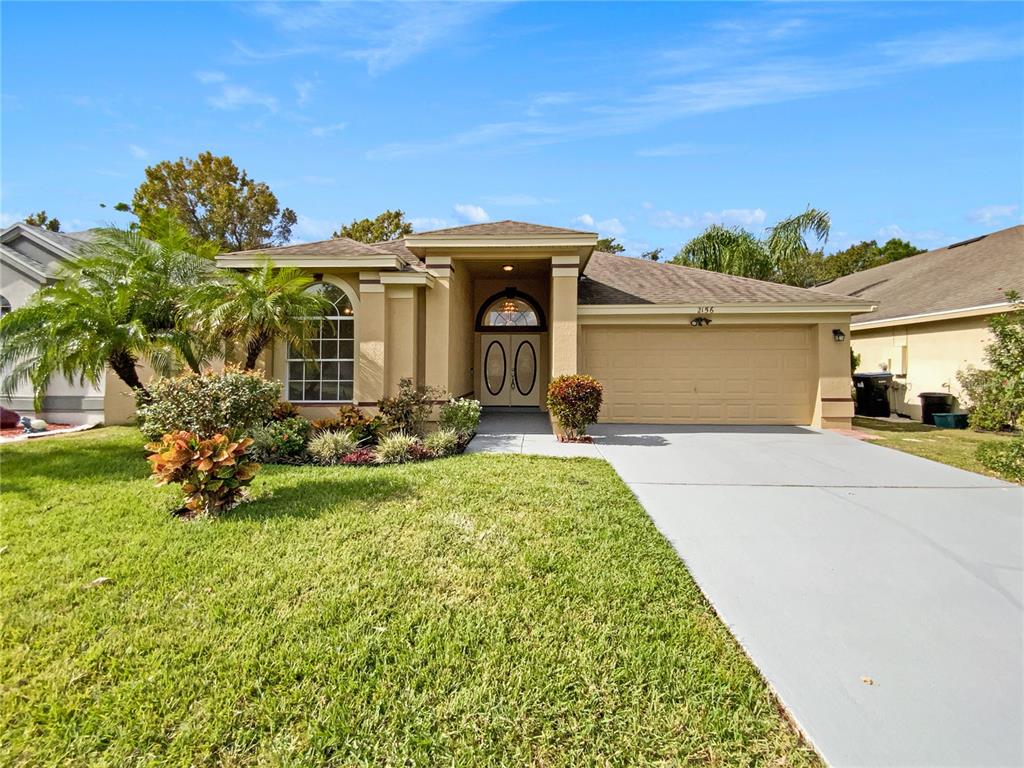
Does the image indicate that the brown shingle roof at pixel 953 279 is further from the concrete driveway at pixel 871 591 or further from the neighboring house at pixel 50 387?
the neighboring house at pixel 50 387

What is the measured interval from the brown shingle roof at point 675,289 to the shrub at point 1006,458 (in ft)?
15.6

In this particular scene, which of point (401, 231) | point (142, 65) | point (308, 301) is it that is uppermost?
point (401, 231)

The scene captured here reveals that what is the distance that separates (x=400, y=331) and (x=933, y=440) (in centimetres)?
1216

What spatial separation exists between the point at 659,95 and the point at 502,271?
5941 mm

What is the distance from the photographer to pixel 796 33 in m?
8.45

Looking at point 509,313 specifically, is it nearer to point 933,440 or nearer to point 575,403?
point 575,403

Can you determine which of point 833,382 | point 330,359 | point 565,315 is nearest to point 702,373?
point 833,382

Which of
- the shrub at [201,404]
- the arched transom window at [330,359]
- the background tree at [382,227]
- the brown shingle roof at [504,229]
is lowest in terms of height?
the shrub at [201,404]

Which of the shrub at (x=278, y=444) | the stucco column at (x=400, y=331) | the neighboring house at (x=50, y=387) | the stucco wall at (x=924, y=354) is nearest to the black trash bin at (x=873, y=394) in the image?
the stucco wall at (x=924, y=354)

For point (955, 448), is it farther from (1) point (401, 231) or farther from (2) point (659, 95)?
(1) point (401, 231)

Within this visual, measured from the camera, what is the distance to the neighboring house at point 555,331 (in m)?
10.5

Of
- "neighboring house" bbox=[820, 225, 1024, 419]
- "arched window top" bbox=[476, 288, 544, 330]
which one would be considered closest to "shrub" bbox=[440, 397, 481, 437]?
"arched window top" bbox=[476, 288, 544, 330]

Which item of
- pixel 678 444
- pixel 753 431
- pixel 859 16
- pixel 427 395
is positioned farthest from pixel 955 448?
pixel 427 395

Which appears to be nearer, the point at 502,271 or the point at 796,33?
the point at 796,33
